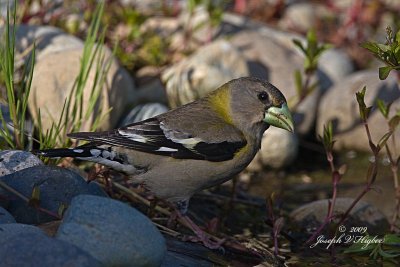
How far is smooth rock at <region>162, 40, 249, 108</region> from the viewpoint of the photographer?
27.1 feet

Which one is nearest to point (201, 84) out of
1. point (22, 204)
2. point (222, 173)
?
point (222, 173)

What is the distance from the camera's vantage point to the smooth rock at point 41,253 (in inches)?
147

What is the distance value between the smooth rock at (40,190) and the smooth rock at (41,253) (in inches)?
37.3

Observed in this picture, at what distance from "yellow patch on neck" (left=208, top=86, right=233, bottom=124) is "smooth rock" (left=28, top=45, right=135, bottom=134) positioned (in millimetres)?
1559

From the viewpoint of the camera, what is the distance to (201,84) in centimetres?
829

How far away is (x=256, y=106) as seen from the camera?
18.3 feet

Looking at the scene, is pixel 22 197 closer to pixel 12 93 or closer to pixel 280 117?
pixel 12 93

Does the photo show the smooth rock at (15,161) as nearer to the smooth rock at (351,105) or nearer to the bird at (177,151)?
the bird at (177,151)

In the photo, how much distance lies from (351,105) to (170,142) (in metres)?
3.97

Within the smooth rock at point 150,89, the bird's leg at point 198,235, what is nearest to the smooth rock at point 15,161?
Answer: the bird's leg at point 198,235

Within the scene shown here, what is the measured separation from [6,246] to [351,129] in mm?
5593

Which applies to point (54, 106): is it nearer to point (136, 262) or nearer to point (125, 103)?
point (125, 103)

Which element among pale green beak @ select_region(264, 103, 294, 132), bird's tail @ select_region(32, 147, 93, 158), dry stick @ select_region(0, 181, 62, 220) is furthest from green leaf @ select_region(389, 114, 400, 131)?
dry stick @ select_region(0, 181, 62, 220)

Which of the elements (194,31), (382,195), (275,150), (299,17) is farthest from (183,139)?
(299,17)
